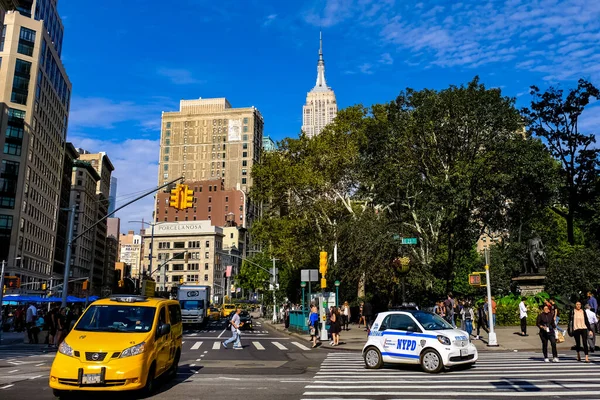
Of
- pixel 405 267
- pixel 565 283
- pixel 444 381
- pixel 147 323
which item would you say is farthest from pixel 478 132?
pixel 147 323

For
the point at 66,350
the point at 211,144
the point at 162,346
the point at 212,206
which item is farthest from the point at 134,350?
the point at 211,144

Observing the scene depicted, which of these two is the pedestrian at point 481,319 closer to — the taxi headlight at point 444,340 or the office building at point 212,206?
the taxi headlight at point 444,340

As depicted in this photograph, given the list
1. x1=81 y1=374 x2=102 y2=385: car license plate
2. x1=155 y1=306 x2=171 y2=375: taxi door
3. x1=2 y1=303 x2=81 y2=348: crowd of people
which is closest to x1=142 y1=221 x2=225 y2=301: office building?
x1=2 y1=303 x2=81 y2=348: crowd of people

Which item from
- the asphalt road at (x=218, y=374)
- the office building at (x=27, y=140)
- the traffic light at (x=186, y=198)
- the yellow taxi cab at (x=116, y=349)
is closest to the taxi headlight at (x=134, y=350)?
the yellow taxi cab at (x=116, y=349)

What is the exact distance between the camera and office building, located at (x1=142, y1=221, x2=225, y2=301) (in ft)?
422

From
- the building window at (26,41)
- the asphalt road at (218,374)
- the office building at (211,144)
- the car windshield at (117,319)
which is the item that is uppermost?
the office building at (211,144)

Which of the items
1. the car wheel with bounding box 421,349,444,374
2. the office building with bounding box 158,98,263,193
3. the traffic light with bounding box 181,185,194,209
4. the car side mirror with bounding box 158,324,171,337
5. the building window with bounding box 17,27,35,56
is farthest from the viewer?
the office building with bounding box 158,98,263,193

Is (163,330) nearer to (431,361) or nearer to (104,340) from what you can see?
(104,340)

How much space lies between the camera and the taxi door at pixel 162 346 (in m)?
10.6

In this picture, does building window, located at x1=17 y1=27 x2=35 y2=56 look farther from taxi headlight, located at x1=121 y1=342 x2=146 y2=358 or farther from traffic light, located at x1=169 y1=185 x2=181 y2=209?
taxi headlight, located at x1=121 y1=342 x2=146 y2=358

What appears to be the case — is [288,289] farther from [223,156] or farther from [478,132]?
[223,156]

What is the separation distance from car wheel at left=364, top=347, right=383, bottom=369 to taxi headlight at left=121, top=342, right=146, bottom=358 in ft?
22.6

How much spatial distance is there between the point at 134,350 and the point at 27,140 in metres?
73.7

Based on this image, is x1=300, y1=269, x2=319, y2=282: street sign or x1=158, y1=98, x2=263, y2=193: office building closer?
x1=300, y1=269, x2=319, y2=282: street sign
